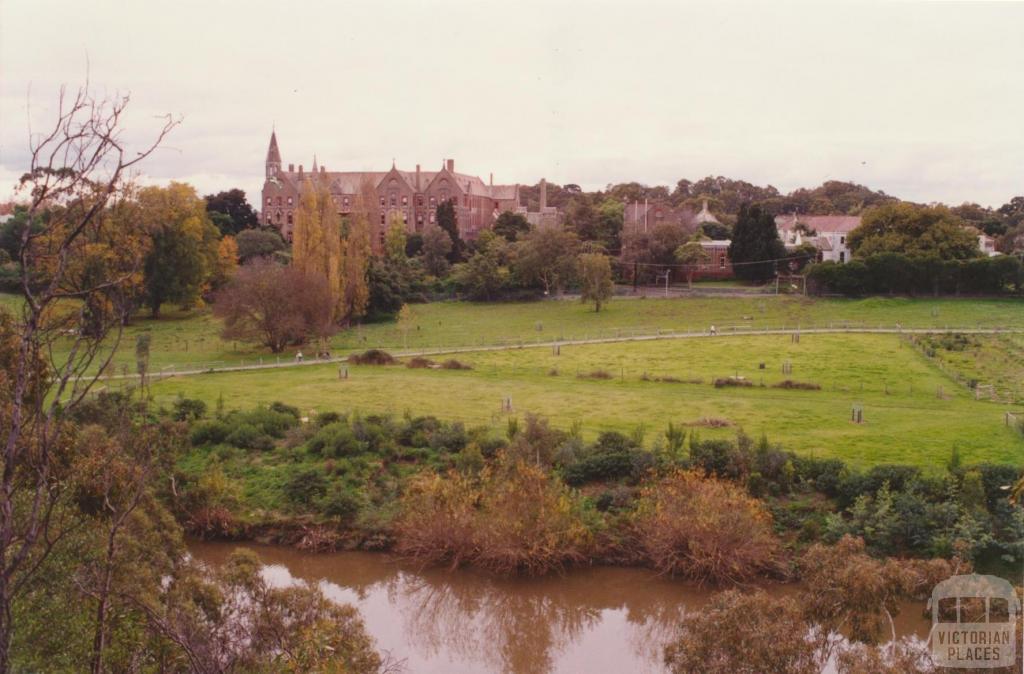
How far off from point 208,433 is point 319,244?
20429 mm

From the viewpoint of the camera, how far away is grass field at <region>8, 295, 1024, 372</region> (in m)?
42.6

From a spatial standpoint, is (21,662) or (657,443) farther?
(657,443)

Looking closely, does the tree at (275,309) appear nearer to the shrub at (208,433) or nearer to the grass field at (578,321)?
the grass field at (578,321)

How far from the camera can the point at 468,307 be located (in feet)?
178

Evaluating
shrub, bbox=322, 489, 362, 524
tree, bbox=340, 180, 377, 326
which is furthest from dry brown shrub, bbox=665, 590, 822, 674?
tree, bbox=340, 180, 377, 326

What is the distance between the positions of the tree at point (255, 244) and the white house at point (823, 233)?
37.6 meters

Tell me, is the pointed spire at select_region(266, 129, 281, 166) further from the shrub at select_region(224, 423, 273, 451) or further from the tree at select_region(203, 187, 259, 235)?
the shrub at select_region(224, 423, 273, 451)

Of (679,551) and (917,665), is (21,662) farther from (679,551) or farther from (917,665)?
(679,551)

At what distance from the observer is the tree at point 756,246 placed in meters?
57.8

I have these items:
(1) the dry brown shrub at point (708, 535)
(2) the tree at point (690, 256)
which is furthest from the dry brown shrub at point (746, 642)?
(2) the tree at point (690, 256)

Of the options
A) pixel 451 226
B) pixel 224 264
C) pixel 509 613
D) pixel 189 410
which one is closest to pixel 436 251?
pixel 451 226

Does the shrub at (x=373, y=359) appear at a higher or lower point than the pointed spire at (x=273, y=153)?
lower

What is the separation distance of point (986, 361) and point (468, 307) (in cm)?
2915

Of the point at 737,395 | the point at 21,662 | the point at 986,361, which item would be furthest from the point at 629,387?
the point at 21,662
